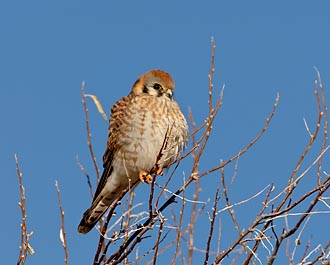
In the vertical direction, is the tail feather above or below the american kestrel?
below

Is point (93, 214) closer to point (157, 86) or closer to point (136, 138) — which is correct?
point (136, 138)

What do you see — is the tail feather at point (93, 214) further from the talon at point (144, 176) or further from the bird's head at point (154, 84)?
the bird's head at point (154, 84)

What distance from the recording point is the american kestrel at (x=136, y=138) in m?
4.52

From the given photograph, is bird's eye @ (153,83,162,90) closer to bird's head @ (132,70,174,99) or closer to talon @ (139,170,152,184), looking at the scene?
bird's head @ (132,70,174,99)

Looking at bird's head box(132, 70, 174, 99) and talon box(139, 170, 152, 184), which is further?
bird's head box(132, 70, 174, 99)

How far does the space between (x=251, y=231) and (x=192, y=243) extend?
540 millimetres

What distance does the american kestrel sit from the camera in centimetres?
452

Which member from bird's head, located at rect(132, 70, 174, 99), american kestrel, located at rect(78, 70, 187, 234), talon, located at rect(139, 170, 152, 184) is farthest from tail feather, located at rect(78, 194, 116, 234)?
bird's head, located at rect(132, 70, 174, 99)

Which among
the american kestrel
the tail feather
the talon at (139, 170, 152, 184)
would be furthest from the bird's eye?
the tail feather

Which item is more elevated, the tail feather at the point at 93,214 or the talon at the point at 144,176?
the talon at the point at 144,176

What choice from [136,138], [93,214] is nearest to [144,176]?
[136,138]

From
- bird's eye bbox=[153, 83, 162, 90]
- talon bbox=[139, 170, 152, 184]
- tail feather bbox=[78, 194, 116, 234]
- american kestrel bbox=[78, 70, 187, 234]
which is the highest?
bird's eye bbox=[153, 83, 162, 90]

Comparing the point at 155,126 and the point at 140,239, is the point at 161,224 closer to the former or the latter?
the point at 140,239

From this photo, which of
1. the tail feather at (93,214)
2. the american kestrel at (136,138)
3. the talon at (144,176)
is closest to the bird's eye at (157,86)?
the american kestrel at (136,138)
